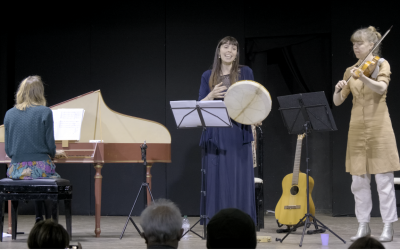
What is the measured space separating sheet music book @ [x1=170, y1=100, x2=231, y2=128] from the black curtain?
290 centimetres

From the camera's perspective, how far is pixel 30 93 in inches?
162

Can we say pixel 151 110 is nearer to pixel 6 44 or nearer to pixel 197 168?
pixel 197 168

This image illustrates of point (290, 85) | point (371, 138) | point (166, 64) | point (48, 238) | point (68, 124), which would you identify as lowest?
point (48, 238)

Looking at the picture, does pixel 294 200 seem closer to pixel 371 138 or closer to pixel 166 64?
pixel 371 138

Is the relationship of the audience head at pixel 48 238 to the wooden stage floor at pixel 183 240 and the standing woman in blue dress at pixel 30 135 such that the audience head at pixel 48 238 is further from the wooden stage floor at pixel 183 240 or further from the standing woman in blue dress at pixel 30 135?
the standing woman in blue dress at pixel 30 135

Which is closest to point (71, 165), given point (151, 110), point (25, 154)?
point (151, 110)

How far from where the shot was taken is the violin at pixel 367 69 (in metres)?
3.71

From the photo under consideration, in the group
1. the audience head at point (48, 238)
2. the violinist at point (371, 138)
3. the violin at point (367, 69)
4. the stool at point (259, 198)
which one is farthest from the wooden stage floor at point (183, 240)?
the audience head at point (48, 238)

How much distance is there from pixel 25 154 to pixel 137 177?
2588 mm

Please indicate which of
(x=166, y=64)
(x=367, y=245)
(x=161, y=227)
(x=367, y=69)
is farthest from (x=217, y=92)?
(x=166, y=64)

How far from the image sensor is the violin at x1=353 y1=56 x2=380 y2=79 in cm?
371

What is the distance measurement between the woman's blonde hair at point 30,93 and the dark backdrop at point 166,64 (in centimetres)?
248

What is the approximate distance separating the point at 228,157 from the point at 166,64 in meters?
2.87

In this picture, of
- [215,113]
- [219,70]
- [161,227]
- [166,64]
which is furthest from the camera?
[166,64]
